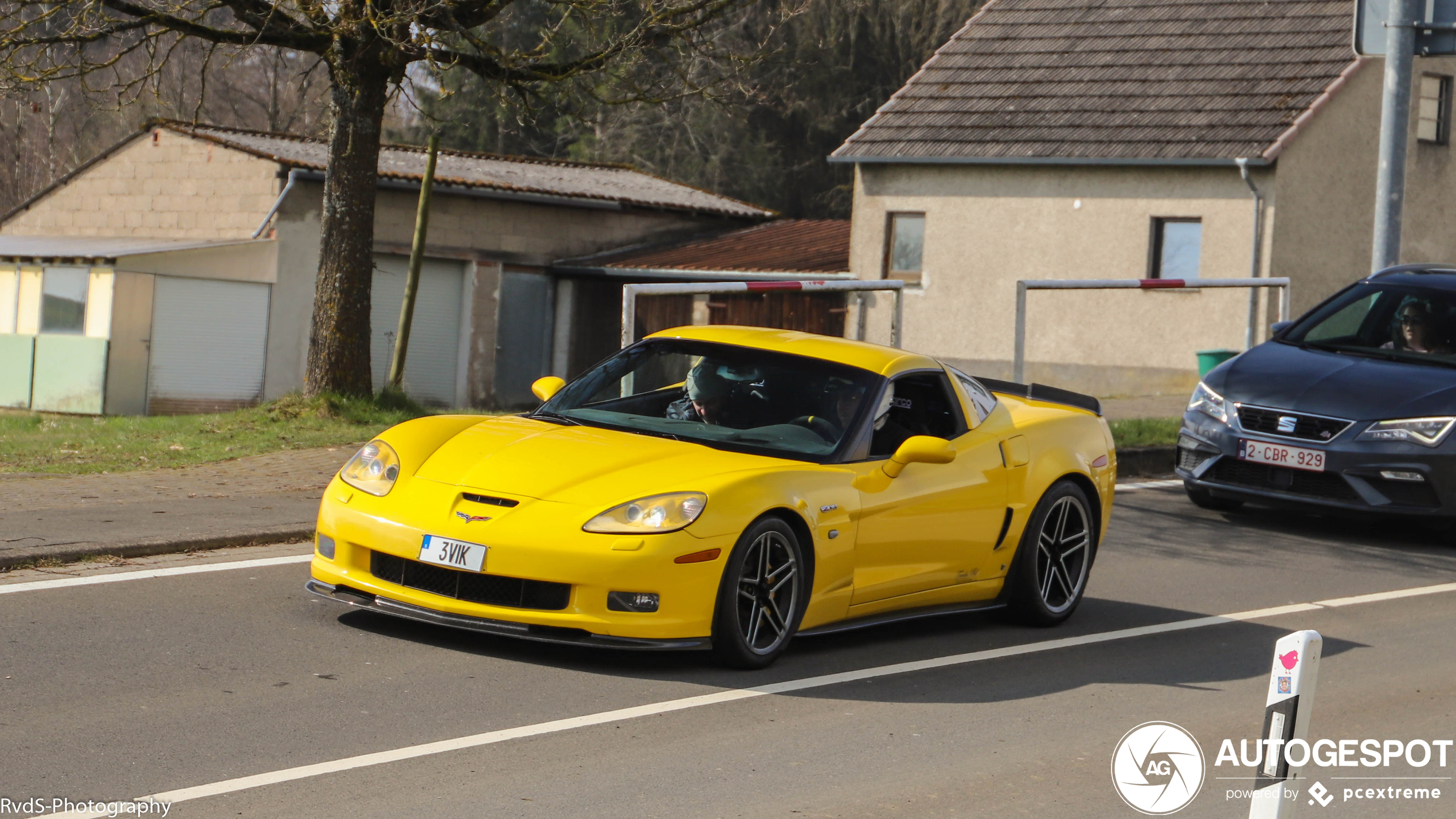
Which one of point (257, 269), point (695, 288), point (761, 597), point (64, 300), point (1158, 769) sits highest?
point (257, 269)

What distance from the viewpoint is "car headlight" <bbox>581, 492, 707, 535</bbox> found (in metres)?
6.36

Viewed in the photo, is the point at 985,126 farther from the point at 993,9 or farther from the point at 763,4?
the point at 763,4

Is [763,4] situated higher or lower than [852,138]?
higher

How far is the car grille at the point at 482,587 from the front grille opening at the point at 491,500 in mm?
290

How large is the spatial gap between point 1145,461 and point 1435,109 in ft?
56.8

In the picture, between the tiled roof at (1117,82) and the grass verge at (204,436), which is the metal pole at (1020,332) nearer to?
the grass verge at (204,436)

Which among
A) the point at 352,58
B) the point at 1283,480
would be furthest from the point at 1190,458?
the point at 352,58

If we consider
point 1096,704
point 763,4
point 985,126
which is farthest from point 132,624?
point 763,4

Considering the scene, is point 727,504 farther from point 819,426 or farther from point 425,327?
point 425,327

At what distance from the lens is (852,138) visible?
29.0 meters

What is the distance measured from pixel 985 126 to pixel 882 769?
2381 centimetres

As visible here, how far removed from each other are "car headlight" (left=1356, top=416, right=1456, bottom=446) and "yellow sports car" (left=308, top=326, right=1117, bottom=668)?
3.27 meters

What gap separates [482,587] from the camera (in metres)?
6.42

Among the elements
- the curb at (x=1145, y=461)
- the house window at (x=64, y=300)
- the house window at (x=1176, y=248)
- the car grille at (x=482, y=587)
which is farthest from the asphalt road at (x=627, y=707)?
the house window at (x=64, y=300)
